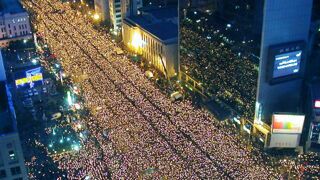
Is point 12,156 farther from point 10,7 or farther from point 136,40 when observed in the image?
point 10,7

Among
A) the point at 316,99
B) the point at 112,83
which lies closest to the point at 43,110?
the point at 112,83

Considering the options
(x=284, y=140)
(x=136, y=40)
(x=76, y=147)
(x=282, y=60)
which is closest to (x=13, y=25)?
(x=136, y=40)

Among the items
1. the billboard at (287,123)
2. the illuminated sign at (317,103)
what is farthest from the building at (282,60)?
the illuminated sign at (317,103)

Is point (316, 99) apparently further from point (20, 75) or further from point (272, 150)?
point (20, 75)

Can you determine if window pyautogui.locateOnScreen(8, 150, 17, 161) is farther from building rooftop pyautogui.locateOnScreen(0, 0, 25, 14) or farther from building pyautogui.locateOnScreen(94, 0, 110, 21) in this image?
building pyautogui.locateOnScreen(94, 0, 110, 21)

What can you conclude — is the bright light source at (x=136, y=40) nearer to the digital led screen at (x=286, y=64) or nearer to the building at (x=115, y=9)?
the building at (x=115, y=9)

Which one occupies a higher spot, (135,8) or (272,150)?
(135,8)
